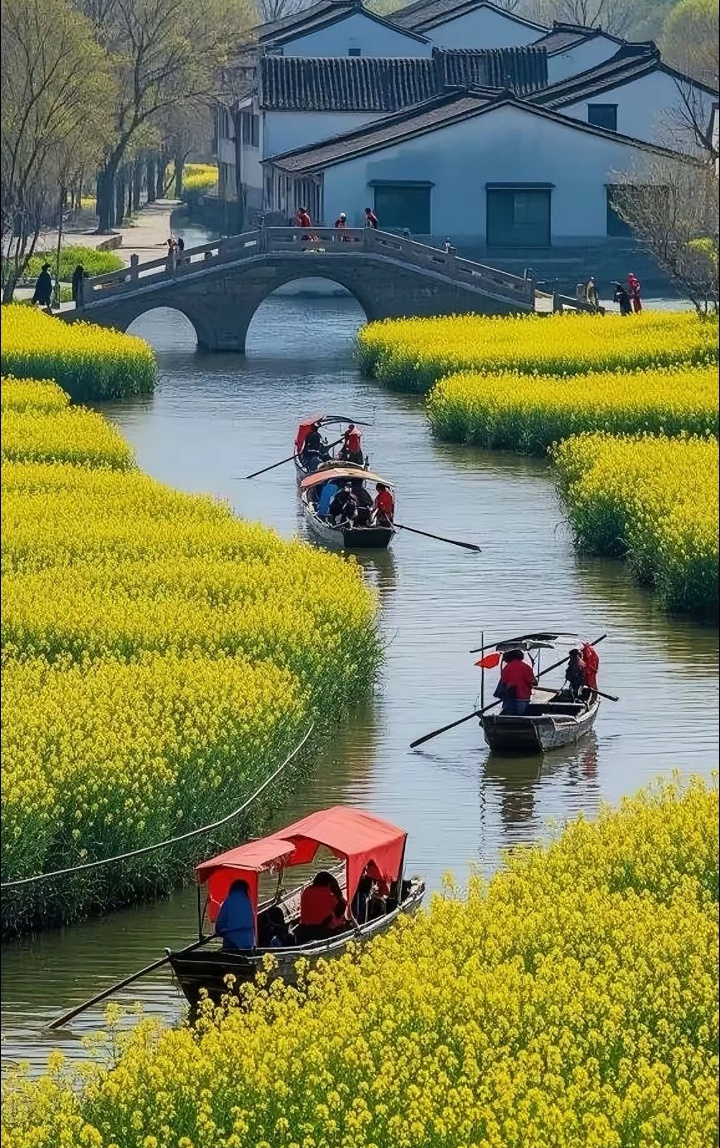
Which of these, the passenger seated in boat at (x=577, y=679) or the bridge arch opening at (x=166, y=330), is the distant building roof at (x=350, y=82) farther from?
the passenger seated in boat at (x=577, y=679)

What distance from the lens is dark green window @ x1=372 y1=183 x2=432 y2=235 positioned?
3971 inches

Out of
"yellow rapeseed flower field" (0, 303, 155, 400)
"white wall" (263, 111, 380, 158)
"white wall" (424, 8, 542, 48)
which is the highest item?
"white wall" (424, 8, 542, 48)

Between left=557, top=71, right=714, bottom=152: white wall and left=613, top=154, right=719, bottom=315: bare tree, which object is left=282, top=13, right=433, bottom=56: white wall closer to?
left=557, top=71, right=714, bottom=152: white wall

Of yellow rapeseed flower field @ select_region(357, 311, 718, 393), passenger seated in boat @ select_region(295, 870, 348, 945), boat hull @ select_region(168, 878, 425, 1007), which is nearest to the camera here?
boat hull @ select_region(168, 878, 425, 1007)

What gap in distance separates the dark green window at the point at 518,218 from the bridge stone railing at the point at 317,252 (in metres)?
10.5

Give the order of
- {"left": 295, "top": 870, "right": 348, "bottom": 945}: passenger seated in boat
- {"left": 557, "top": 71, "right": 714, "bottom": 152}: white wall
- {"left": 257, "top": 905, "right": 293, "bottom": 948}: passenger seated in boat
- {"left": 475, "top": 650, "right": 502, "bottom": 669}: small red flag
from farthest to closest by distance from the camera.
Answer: {"left": 557, "top": 71, "right": 714, "bottom": 152}: white wall < {"left": 475, "top": 650, "right": 502, "bottom": 669}: small red flag < {"left": 295, "top": 870, "right": 348, "bottom": 945}: passenger seated in boat < {"left": 257, "top": 905, "right": 293, "bottom": 948}: passenger seated in boat


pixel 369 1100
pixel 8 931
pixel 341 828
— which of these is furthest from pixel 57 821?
pixel 369 1100

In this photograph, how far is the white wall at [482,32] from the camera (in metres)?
131

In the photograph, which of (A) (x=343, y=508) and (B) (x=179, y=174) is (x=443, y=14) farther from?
(A) (x=343, y=508)

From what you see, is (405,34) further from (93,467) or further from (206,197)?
(93,467)

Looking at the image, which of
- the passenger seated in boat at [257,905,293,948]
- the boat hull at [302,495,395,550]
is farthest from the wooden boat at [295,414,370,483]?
the passenger seated in boat at [257,905,293,948]

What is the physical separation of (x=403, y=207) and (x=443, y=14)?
33.6 meters

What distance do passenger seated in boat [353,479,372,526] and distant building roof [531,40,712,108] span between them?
56526 millimetres

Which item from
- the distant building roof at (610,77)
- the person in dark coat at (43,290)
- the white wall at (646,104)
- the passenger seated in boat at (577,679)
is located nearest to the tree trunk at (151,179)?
the distant building roof at (610,77)
